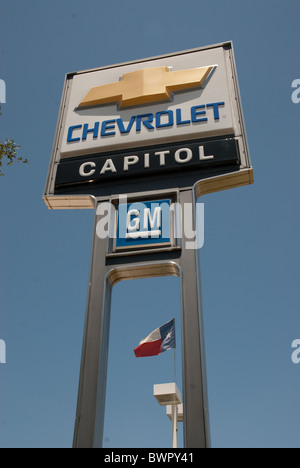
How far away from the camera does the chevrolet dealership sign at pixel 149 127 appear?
27.1ft

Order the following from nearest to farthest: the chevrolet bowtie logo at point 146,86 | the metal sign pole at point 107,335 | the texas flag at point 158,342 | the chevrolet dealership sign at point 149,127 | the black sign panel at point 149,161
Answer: the metal sign pole at point 107,335, the black sign panel at point 149,161, the chevrolet dealership sign at point 149,127, the chevrolet bowtie logo at point 146,86, the texas flag at point 158,342

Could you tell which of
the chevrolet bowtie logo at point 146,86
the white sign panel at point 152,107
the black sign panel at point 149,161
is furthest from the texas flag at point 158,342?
the chevrolet bowtie logo at point 146,86

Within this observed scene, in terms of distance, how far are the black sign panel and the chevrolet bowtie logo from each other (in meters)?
1.47

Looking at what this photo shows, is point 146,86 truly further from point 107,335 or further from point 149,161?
point 107,335

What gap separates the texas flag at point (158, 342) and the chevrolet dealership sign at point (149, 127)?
405cm

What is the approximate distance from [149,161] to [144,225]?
1465mm

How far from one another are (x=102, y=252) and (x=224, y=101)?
13.3 feet

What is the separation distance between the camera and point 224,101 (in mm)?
8844

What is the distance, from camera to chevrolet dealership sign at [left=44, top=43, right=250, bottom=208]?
8266mm

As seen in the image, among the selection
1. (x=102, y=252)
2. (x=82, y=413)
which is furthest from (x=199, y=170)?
(x=82, y=413)

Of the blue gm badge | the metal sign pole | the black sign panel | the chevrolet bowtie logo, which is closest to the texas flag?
the metal sign pole

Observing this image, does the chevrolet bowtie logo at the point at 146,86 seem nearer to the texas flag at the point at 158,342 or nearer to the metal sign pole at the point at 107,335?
the metal sign pole at the point at 107,335
